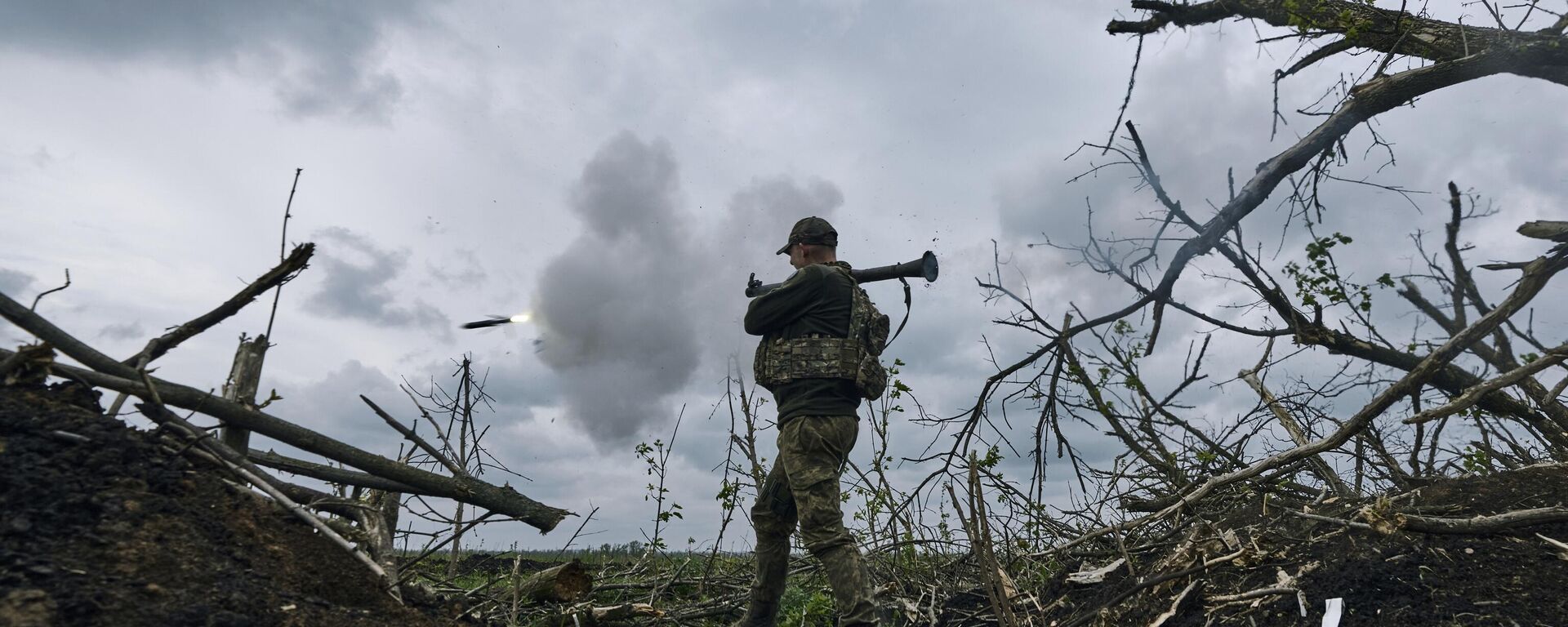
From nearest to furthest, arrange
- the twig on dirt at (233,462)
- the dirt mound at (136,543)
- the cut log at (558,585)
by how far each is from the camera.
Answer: the dirt mound at (136,543) → the twig on dirt at (233,462) → the cut log at (558,585)

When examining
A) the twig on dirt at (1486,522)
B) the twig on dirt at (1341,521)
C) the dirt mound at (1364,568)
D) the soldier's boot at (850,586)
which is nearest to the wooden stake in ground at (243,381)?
the soldier's boot at (850,586)

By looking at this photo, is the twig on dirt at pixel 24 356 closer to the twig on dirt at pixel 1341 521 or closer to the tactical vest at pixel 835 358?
the tactical vest at pixel 835 358

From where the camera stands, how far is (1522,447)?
5.82 meters

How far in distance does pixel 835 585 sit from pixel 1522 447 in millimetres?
4557

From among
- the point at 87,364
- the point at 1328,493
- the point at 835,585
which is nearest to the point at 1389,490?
the point at 1328,493

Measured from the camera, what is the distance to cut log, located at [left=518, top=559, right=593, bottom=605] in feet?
19.0

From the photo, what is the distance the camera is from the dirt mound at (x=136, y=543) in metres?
2.70

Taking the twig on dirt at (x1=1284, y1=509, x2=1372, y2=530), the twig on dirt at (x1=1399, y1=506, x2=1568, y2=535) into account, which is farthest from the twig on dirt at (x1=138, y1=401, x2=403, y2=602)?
the twig on dirt at (x1=1399, y1=506, x2=1568, y2=535)

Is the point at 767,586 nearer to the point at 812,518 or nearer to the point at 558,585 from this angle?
the point at 812,518

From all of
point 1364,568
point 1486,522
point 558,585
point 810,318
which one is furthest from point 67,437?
point 1486,522

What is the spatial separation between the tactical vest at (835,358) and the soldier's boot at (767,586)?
1.04 m

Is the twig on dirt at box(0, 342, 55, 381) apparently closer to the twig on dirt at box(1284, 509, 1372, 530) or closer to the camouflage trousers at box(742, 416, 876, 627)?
the camouflage trousers at box(742, 416, 876, 627)

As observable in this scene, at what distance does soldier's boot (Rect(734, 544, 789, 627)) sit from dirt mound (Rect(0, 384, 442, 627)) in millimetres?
2362

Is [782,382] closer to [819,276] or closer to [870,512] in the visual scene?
[819,276]
